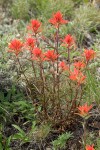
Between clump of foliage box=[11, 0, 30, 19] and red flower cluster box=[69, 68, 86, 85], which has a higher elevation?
clump of foliage box=[11, 0, 30, 19]

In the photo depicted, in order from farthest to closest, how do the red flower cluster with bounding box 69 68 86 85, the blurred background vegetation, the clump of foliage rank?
the clump of foliage, the blurred background vegetation, the red flower cluster with bounding box 69 68 86 85

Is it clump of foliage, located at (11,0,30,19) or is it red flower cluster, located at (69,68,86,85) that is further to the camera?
clump of foliage, located at (11,0,30,19)

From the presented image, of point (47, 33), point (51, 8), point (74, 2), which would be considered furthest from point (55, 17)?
point (74, 2)

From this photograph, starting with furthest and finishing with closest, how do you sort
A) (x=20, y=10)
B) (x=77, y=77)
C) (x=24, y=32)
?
(x=20, y=10), (x=24, y=32), (x=77, y=77)

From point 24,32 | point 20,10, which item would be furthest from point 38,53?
point 20,10

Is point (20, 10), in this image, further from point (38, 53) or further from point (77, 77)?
point (77, 77)

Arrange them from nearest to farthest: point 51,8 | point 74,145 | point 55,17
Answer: point 55,17
point 74,145
point 51,8

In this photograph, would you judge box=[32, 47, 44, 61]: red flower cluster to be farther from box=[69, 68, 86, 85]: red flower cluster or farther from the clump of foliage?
the clump of foliage

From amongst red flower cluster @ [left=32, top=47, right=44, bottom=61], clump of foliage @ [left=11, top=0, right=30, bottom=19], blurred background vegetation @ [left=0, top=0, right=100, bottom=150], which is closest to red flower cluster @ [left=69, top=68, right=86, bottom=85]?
red flower cluster @ [left=32, top=47, right=44, bottom=61]

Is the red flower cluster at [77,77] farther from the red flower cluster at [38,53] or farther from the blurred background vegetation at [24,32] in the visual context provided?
the blurred background vegetation at [24,32]

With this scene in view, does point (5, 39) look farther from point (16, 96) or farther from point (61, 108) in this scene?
point (61, 108)

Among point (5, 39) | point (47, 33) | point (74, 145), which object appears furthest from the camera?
point (47, 33)
